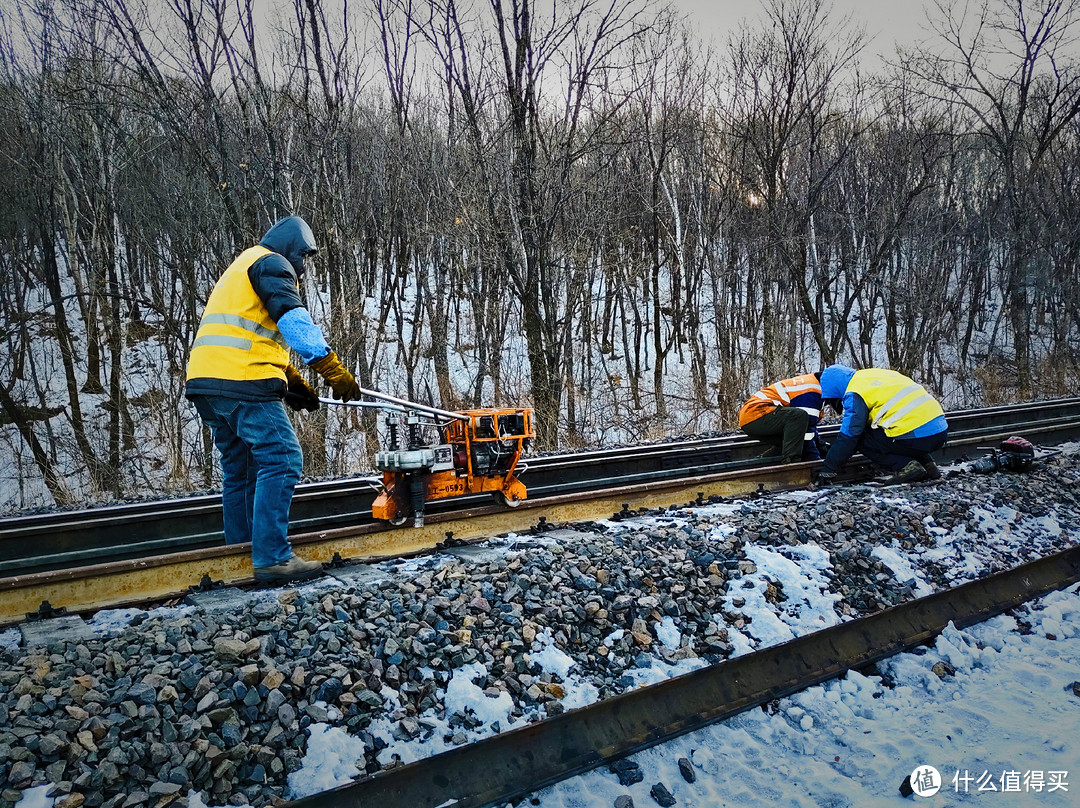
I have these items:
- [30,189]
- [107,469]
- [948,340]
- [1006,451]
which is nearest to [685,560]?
[1006,451]

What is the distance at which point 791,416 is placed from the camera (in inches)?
336

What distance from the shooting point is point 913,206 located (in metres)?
24.0

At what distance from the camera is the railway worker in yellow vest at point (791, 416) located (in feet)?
27.9

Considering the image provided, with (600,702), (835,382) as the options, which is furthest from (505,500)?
(835,382)

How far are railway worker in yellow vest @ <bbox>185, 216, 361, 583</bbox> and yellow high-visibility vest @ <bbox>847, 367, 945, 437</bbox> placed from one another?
5.64m

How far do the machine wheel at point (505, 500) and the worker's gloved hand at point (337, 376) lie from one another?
1736mm

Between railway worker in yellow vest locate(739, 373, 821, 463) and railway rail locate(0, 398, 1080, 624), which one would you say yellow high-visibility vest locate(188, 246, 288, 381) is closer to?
railway rail locate(0, 398, 1080, 624)

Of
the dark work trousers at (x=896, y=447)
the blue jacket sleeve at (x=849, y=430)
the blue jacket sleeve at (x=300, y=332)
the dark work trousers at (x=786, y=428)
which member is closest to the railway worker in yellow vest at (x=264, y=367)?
the blue jacket sleeve at (x=300, y=332)

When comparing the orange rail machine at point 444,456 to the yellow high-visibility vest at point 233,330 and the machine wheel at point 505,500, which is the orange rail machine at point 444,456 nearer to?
the machine wheel at point 505,500

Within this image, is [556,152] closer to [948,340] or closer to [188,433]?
[188,433]

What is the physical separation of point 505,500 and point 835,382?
4280 mm

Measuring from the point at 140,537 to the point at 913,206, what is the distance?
25.1 metres

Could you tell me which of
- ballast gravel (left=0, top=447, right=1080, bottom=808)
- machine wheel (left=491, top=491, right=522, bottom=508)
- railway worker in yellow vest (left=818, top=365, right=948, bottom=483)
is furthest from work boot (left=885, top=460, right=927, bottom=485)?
machine wheel (left=491, top=491, right=522, bottom=508)

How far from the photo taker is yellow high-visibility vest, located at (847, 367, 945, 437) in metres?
7.68
